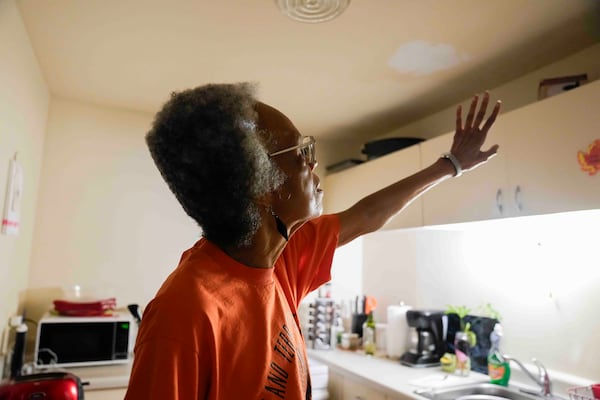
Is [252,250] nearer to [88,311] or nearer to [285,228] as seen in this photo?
[285,228]

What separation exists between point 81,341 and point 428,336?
1.80m

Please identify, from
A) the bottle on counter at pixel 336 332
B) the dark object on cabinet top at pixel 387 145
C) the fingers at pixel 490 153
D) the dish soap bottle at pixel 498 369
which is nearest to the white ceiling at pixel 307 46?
the dark object on cabinet top at pixel 387 145

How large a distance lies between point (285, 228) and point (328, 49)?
1136 millimetres

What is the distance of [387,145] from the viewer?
8.14 ft

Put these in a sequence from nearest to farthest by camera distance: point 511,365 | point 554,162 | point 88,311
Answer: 1. point 554,162
2. point 511,365
3. point 88,311

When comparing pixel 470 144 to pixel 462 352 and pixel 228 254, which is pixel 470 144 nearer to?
pixel 228 254

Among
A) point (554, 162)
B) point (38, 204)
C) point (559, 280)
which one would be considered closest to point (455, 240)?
point (559, 280)

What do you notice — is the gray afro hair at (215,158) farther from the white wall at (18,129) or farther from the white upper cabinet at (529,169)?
the white upper cabinet at (529,169)

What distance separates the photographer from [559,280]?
179 cm

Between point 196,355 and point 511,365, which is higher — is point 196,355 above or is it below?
above

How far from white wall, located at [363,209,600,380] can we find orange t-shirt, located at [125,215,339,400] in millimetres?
1294

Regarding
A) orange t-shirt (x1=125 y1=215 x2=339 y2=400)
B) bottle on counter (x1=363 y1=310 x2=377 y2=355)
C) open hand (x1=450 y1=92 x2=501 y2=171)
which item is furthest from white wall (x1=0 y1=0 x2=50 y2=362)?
bottle on counter (x1=363 y1=310 x2=377 y2=355)

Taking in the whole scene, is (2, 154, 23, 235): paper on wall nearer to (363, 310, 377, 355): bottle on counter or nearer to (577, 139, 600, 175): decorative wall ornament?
(363, 310, 377, 355): bottle on counter

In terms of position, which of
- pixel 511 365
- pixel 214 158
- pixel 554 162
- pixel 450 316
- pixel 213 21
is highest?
pixel 213 21
